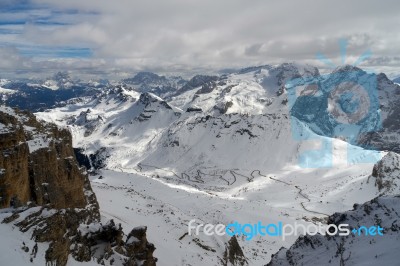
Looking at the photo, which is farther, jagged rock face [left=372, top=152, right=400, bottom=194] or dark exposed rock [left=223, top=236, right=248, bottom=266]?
jagged rock face [left=372, top=152, right=400, bottom=194]

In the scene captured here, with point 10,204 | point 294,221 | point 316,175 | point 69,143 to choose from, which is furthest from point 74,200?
point 316,175

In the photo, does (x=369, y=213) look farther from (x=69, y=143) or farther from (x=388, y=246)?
(x=69, y=143)

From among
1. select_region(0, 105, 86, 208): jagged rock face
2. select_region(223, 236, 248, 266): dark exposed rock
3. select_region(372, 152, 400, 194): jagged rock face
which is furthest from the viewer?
select_region(372, 152, 400, 194): jagged rock face

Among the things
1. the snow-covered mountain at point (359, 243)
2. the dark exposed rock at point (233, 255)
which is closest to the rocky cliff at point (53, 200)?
the snow-covered mountain at point (359, 243)

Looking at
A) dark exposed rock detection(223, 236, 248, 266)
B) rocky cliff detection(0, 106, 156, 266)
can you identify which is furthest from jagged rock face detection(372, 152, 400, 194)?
rocky cliff detection(0, 106, 156, 266)

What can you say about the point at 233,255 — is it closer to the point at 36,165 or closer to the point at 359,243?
the point at 359,243

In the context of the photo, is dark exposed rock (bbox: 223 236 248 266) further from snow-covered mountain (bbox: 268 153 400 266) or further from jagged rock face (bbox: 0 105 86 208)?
jagged rock face (bbox: 0 105 86 208)

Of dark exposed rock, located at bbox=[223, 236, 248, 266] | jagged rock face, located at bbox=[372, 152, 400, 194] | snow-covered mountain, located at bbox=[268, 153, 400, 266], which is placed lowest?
jagged rock face, located at bbox=[372, 152, 400, 194]
